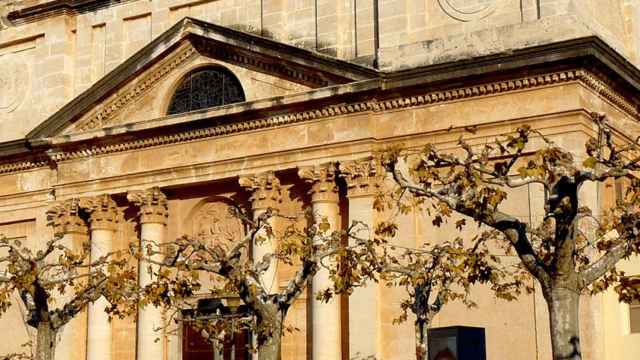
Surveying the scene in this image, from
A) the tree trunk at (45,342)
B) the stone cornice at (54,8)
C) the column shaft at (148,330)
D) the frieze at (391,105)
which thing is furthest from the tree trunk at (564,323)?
the stone cornice at (54,8)

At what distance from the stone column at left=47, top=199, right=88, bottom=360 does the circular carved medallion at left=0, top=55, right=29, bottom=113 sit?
4226mm

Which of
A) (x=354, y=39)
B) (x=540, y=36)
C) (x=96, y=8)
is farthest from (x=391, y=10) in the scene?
(x=96, y=8)

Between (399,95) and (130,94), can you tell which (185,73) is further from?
(399,95)

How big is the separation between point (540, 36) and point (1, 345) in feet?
54.2

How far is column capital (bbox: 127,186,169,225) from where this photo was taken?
2870 centimetres

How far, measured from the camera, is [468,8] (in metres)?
25.7

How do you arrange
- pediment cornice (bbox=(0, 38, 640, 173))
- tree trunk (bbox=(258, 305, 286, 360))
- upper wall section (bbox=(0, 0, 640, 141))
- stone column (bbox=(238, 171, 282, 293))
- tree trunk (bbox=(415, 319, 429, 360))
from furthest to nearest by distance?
stone column (bbox=(238, 171, 282, 293))
upper wall section (bbox=(0, 0, 640, 141))
pediment cornice (bbox=(0, 38, 640, 173))
tree trunk (bbox=(415, 319, 429, 360))
tree trunk (bbox=(258, 305, 286, 360))

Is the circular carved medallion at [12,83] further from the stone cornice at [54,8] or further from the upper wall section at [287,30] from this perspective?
the stone cornice at [54,8]

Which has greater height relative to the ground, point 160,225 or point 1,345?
point 160,225

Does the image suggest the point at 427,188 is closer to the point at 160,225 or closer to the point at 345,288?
the point at 345,288

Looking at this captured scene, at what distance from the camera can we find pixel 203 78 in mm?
28906

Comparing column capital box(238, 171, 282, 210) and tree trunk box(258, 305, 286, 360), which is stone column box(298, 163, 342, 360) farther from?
tree trunk box(258, 305, 286, 360)

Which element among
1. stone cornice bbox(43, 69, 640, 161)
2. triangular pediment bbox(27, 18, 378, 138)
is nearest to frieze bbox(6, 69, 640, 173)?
stone cornice bbox(43, 69, 640, 161)

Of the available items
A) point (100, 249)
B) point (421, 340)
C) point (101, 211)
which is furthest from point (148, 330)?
point (421, 340)
